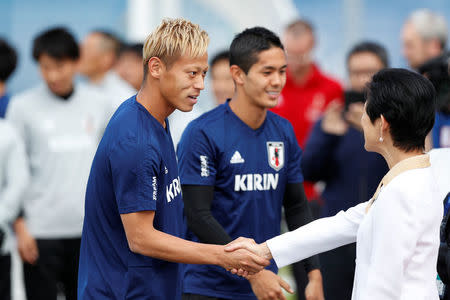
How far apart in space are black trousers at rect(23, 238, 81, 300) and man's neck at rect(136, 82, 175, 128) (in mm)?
2352

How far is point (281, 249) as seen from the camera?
324cm

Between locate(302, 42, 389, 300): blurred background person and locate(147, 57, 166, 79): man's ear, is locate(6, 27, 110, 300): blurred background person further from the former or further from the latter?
locate(147, 57, 166, 79): man's ear

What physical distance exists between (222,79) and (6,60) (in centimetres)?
172

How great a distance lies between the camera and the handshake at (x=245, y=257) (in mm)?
3133

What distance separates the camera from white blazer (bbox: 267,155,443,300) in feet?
8.53

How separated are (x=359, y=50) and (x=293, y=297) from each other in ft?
9.50

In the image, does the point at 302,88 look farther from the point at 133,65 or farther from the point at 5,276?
the point at 5,276

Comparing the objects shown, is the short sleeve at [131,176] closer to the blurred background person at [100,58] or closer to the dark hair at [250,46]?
the dark hair at [250,46]

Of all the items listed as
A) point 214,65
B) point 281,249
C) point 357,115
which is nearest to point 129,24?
point 214,65

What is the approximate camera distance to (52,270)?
5059 millimetres

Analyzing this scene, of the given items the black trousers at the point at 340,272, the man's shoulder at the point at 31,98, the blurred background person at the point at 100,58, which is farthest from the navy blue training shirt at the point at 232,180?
the blurred background person at the point at 100,58

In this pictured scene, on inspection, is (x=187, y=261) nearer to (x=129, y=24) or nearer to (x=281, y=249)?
(x=281, y=249)

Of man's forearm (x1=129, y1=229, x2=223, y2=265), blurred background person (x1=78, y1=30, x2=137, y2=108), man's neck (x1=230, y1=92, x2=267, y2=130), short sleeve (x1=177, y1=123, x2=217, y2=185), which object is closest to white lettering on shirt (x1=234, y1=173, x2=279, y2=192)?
short sleeve (x1=177, y1=123, x2=217, y2=185)

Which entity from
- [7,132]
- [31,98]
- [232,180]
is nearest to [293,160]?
[232,180]
